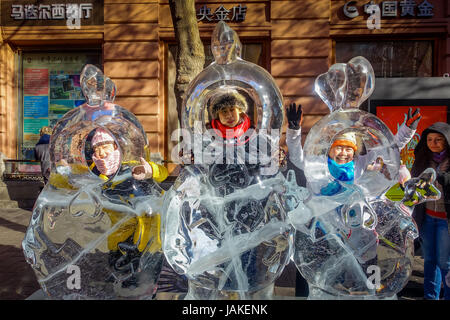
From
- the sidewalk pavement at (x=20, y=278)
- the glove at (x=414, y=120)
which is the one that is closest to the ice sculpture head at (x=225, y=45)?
the glove at (x=414, y=120)

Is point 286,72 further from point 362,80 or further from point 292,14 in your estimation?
point 362,80

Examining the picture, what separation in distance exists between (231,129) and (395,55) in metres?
6.70

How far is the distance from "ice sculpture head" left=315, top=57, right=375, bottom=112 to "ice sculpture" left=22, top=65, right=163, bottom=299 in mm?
1002

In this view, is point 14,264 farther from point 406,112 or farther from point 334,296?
point 406,112

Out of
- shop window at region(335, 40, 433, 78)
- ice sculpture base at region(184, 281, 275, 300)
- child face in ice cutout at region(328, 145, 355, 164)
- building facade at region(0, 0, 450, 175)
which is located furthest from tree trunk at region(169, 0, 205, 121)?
shop window at region(335, 40, 433, 78)

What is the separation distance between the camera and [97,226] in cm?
181

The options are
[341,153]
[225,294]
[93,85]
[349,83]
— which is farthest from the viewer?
[341,153]

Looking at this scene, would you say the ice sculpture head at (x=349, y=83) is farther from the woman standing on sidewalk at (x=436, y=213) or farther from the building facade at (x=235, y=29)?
the building facade at (x=235, y=29)

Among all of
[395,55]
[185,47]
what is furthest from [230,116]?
[395,55]

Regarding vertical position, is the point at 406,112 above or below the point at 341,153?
above

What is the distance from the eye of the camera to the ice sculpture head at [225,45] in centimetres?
175

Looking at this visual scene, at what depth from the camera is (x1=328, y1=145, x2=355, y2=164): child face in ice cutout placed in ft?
6.52

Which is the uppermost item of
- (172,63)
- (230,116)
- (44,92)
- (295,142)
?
(172,63)

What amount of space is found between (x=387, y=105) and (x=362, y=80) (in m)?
3.33
